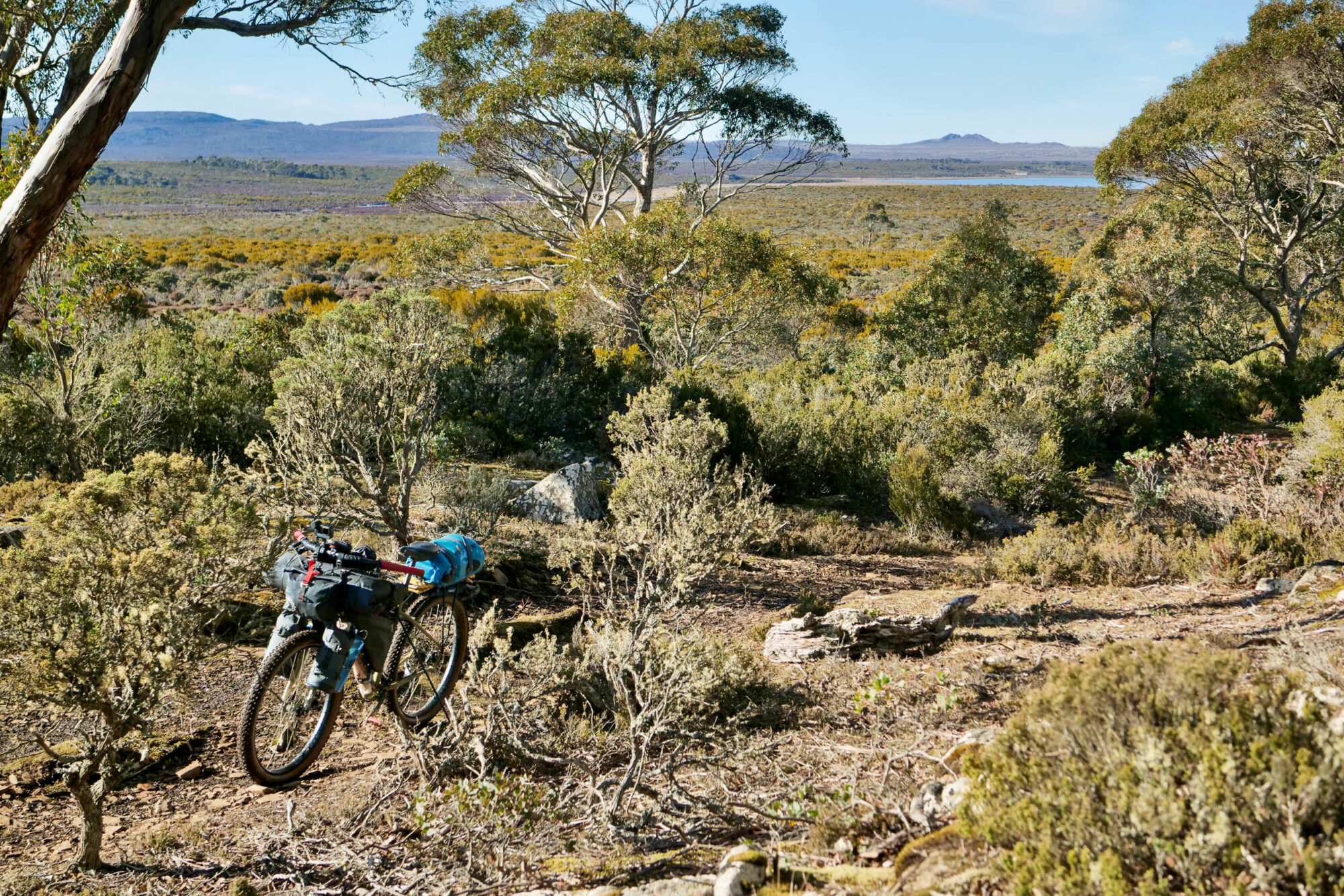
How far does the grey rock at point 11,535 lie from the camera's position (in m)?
5.04

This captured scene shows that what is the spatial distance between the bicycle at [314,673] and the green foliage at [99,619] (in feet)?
1.07

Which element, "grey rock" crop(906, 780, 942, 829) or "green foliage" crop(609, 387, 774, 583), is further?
"green foliage" crop(609, 387, 774, 583)

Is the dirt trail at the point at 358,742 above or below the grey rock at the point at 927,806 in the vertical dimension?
below

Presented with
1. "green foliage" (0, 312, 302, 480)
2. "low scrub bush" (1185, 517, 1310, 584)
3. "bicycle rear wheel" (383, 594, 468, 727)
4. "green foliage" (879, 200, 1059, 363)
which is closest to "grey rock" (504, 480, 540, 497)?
"green foliage" (0, 312, 302, 480)

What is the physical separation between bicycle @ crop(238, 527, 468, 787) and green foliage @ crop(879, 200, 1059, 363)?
13457mm

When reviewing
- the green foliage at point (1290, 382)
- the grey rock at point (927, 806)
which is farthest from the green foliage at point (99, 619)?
the green foliage at point (1290, 382)

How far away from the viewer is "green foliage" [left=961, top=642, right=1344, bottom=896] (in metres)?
1.71

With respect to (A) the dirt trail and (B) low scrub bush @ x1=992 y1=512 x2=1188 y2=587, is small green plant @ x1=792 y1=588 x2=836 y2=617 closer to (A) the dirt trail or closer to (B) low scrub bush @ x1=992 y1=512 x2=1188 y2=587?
(A) the dirt trail

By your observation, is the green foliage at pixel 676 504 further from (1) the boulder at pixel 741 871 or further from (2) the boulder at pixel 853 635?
(1) the boulder at pixel 741 871

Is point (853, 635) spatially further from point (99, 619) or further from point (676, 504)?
point (99, 619)

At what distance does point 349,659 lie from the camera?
11.0 ft

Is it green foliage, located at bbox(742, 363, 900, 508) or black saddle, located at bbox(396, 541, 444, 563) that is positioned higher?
black saddle, located at bbox(396, 541, 444, 563)

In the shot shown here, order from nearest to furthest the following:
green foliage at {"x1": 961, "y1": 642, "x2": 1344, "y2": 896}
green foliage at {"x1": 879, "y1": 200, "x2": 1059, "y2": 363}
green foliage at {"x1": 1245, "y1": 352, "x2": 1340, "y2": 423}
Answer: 1. green foliage at {"x1": 961, "y1": 642, "x2": 1344, "y2": 896}
2. green foliage at {"x1": 1245, "y1": 352, "x2": 1340, "y2": 423}
3. green foliage at {"x1": 879, "y1": 200, "x2": 1059, "y2": 363}

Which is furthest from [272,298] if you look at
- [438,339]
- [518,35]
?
[438,339]
